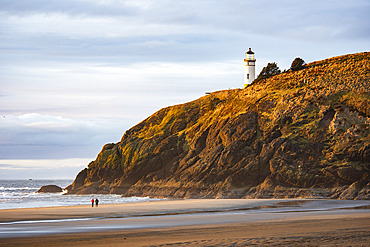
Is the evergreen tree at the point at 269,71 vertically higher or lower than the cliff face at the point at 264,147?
higher

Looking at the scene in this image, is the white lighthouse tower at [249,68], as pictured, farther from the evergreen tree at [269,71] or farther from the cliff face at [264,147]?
the cliff face at [264,147]

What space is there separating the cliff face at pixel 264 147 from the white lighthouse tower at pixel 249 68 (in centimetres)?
997

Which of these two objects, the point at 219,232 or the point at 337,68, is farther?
the point at 337,68

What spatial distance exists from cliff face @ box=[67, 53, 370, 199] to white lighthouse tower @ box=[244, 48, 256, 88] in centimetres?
997

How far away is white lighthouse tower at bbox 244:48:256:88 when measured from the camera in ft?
327

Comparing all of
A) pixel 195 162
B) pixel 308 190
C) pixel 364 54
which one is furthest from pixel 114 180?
pixel 364 54

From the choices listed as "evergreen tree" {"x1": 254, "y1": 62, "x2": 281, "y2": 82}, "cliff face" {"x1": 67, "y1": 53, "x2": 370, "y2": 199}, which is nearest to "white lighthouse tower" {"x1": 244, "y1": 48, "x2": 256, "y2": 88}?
"evergreen tree" {"x1": 254, "y1": 62, "x2": 281, "y2": 82}

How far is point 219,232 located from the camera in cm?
2264

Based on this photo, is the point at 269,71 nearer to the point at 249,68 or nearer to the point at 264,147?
the point at 249,68

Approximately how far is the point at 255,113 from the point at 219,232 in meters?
53.9

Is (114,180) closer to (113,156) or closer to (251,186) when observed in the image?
(113,156)

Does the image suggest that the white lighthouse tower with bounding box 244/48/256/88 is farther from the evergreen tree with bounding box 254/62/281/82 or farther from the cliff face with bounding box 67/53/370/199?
the cliff face with bounding box 67/53/370/199

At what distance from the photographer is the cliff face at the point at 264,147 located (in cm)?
6166

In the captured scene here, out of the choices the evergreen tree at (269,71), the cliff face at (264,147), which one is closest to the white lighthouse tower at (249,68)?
the evergreen tree at (269,71)
